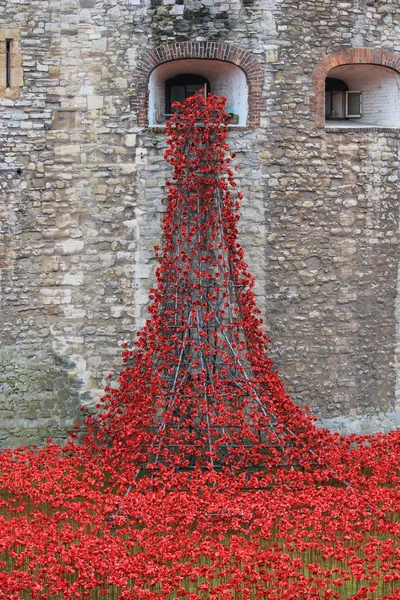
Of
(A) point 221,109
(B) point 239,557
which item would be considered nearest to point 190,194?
(A) point 221,109

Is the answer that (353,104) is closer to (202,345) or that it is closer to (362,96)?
(362,96)

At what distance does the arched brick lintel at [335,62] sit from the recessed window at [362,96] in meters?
0.18

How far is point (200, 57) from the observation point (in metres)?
10.4

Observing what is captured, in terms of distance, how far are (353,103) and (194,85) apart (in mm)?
1922

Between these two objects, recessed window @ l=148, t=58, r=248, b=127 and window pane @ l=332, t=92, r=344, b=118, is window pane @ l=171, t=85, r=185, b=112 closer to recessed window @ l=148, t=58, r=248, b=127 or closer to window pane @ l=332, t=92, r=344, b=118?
recessed window @ l=148, t=58, r=248, b=127

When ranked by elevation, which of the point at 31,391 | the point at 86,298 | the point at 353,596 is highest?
the point at 86,298

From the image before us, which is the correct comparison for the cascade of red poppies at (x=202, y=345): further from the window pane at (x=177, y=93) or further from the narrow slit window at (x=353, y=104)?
the narrow slit window at (x=353, y=104)

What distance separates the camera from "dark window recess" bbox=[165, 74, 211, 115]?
11188mm

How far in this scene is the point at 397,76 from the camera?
11.1 m

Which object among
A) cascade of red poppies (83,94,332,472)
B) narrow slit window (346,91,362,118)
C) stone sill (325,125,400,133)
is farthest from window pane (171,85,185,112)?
narrow slit window (346,91,362,118)

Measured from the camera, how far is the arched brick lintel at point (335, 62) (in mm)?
10703

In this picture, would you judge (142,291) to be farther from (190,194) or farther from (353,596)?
(353,596)

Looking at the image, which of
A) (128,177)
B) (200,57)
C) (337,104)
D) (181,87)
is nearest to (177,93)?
(181,87)

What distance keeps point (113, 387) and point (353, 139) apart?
379 cm
